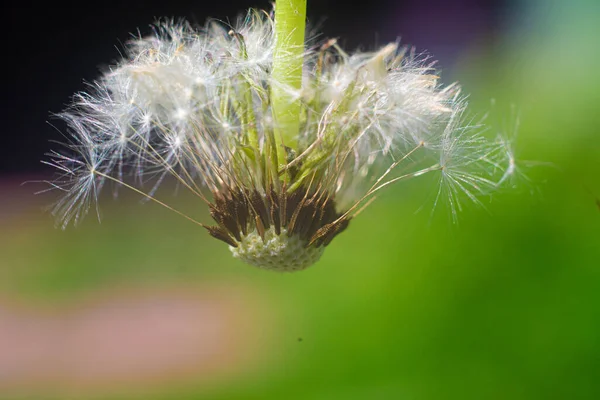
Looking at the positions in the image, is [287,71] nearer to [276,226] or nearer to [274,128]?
[274,128]

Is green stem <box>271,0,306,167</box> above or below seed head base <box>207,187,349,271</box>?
above

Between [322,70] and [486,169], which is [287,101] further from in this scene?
[486,169]

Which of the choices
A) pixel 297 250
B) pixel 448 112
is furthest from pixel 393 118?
pixel 297 250

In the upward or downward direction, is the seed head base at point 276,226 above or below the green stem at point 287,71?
below

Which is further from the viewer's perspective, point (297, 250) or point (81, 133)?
point (81, 133)

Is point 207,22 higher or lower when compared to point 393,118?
higher
